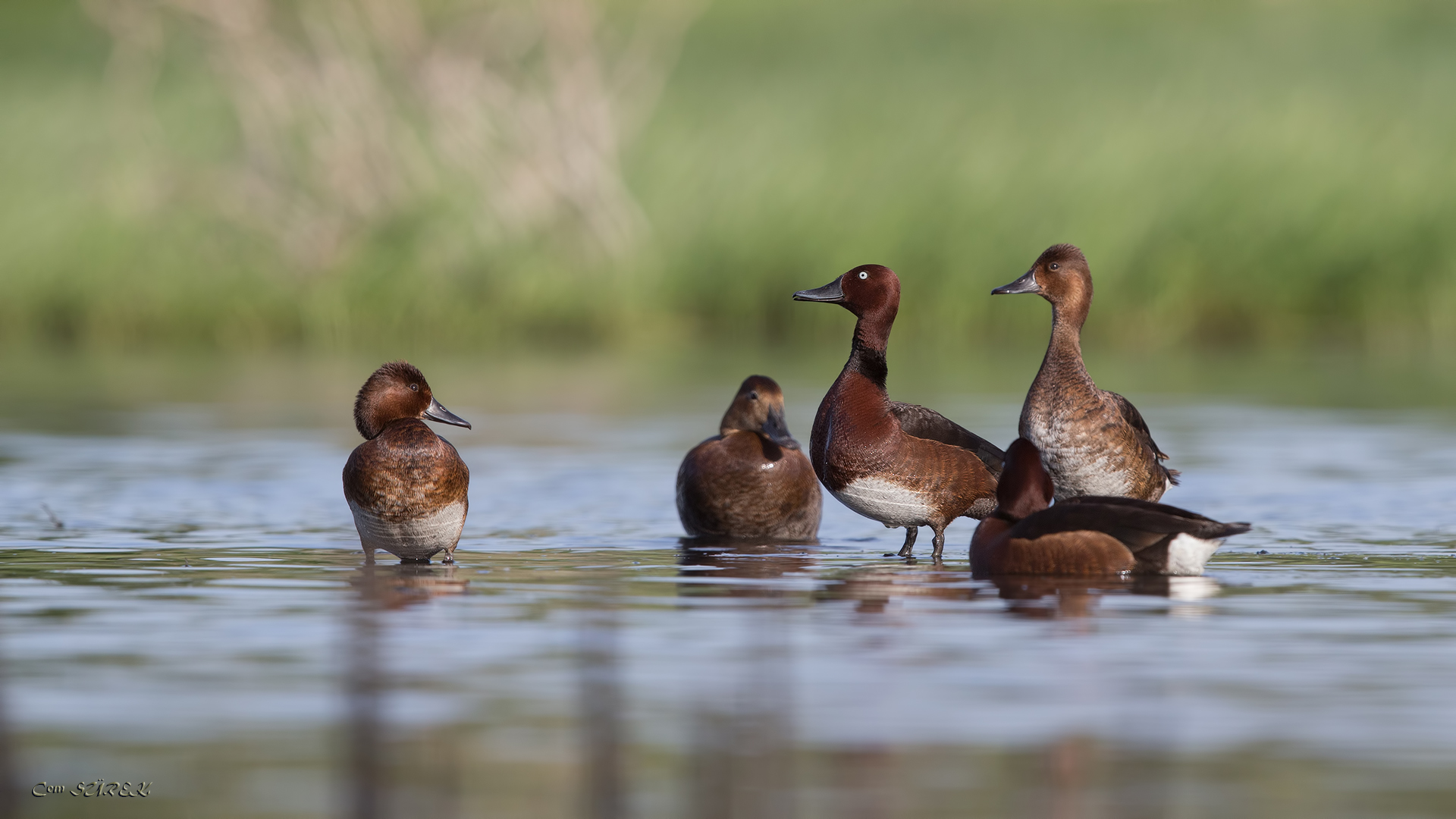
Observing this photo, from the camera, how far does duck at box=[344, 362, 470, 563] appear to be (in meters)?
8.20

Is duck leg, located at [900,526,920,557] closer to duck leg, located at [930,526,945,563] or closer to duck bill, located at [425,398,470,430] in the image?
duck leg, located at [930,526,945,563]

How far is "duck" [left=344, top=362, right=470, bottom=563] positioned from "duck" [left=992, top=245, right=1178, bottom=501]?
231 cm

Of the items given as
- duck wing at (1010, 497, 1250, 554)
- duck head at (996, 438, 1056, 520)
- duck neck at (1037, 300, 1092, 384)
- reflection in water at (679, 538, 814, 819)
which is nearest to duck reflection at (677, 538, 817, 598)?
reflection in water at (679, 538, 814, 819)

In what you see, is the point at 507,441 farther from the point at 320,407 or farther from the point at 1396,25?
the point at 1396,25

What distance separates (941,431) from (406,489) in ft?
7.57

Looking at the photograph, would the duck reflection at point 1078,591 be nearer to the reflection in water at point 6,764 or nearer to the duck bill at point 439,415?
the duck bill at point 439,415

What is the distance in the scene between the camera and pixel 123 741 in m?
5.08

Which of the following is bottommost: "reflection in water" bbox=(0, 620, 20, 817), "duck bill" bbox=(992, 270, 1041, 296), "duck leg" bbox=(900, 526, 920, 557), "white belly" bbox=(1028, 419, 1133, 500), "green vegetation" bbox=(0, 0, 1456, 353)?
"reflection in water" bbox=(0, 620, 20, 817)

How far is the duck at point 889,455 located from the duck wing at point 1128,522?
113 cm

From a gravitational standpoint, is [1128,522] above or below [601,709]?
above

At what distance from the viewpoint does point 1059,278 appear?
9.88m

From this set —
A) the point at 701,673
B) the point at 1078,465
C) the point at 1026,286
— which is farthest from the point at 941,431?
the point at 701,673

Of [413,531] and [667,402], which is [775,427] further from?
[667,402]

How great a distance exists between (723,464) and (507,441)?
4516mm
